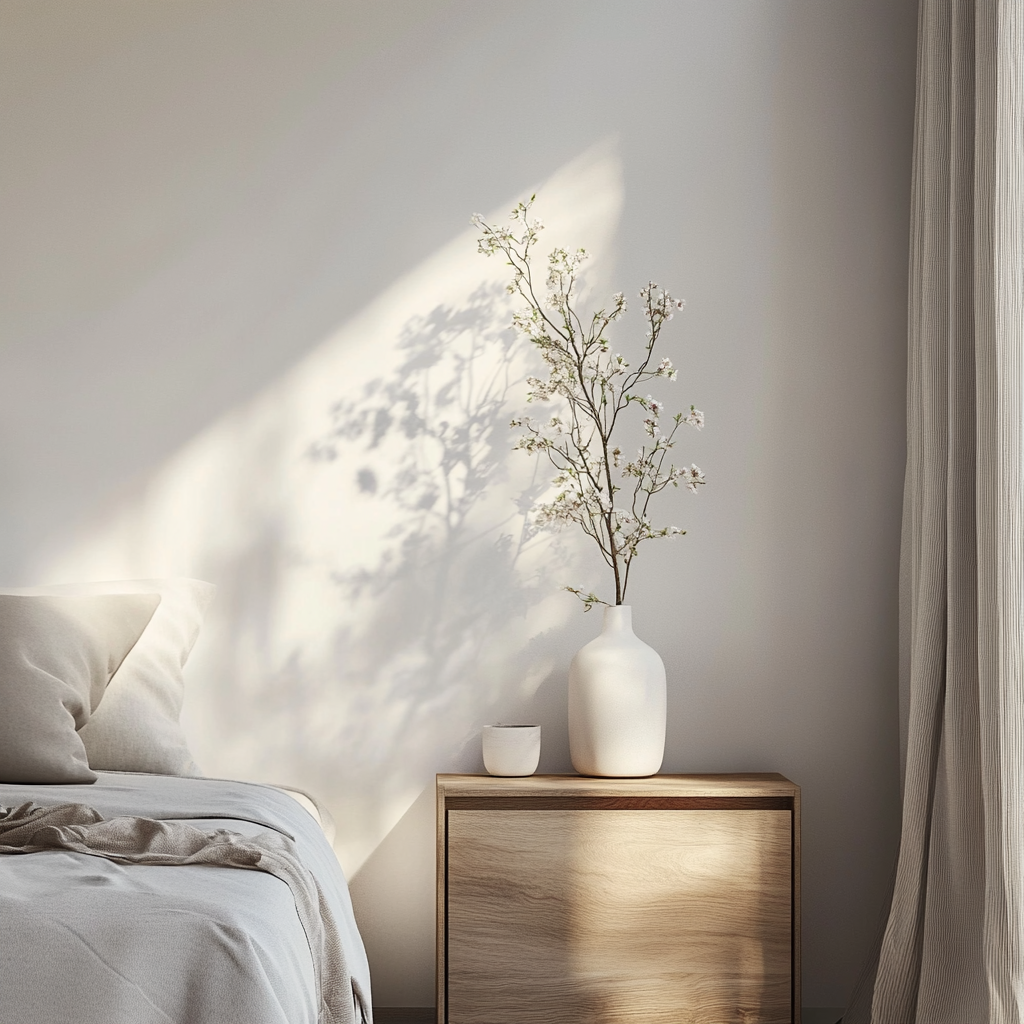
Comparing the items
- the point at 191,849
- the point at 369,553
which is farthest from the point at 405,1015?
the point at 191,849

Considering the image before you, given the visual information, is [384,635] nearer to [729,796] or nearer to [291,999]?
[729,796]

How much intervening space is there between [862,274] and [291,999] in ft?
6.51

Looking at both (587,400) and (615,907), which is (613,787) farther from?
(587,400)

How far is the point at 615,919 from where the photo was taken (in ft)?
A: 6.38

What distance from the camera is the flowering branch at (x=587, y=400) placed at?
7.40 feet

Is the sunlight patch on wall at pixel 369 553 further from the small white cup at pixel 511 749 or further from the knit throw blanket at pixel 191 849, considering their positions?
the knit throw blanket at pixel 191 849

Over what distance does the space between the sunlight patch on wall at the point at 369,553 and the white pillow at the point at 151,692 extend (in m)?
0.11

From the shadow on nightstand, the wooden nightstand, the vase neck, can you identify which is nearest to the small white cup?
the wooden nightstand

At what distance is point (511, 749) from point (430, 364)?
0.89 meters

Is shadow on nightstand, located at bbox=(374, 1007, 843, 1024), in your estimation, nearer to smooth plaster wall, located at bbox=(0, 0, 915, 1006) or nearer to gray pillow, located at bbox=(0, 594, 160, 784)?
smooth plaster wall, located at bbox=(0, 0, 915, 1006)

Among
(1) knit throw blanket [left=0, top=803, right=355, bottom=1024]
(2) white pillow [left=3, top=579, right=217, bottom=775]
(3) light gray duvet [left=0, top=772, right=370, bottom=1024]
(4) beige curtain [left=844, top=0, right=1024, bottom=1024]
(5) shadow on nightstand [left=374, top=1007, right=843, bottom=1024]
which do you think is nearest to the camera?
(3) light gray duvet [left=0, top=772, right=370, bottom=1024]

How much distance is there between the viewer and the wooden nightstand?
1.94m

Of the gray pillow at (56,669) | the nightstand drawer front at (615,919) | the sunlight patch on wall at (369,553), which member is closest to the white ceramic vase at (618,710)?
the nightstand drawer front at (615,919)

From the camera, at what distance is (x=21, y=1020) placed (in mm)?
905
